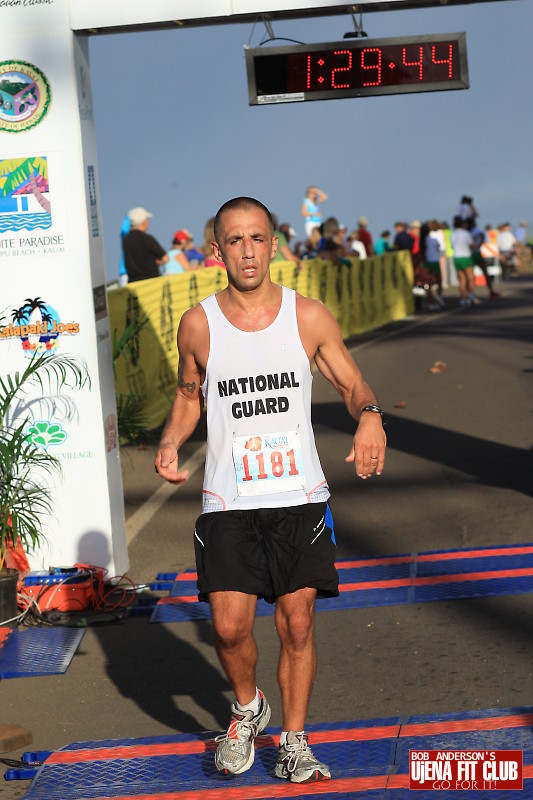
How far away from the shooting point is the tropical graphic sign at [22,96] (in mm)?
7910

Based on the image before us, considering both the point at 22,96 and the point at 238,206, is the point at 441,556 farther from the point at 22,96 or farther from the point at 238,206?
the point at 238,206

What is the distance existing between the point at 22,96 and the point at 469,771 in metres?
4.90

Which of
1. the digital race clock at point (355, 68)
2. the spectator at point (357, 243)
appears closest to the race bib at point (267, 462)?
the digital race clock at point (355, 68)

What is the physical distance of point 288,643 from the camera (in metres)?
5.04

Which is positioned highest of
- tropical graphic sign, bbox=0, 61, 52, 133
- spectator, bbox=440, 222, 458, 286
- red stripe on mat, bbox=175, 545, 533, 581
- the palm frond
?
tropical graphic sign, bbox=0, 61, 52, 133

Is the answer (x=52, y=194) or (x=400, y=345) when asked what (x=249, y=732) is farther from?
(x=400, y=345)

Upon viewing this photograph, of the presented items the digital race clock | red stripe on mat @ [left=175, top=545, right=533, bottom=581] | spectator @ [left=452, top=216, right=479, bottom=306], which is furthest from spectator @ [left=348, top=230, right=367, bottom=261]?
red stripe on mat @ [left=175, top=545, right=533, bottom=581]

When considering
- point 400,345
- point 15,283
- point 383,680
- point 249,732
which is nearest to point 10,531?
point 15,283

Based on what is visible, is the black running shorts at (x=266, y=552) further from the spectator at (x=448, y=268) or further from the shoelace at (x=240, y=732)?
the spectator at (x=448, y=268)

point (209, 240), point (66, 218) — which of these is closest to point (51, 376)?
point (66, 218)

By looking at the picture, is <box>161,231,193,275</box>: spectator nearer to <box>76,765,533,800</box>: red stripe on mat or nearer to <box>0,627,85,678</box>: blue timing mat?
<box>0,627,85,678</box>: blue timing mat

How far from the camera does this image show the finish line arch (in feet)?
25.5

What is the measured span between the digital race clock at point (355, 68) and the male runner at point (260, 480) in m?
3.52

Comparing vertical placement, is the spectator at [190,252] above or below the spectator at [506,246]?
above
